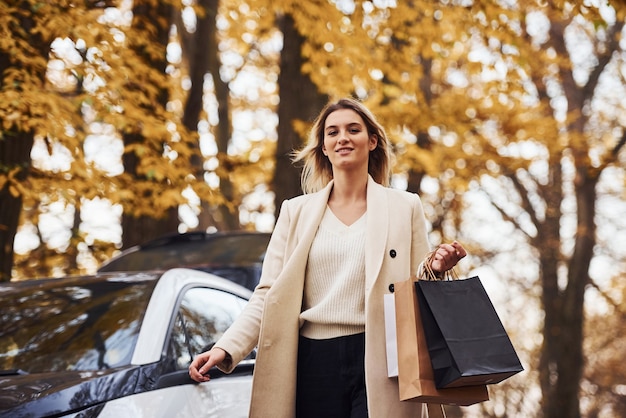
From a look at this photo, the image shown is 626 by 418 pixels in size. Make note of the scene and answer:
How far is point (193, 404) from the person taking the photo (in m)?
3.65

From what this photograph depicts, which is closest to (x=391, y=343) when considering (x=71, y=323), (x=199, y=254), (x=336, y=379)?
(x=336, y=379)

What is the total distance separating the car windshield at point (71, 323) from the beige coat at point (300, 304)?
645 mm

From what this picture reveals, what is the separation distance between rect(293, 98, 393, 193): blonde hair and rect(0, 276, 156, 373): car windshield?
0.99m

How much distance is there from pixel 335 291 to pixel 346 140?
61 centimetres

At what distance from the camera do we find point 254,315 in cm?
330

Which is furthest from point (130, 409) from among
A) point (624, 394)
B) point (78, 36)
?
point (624, 394)

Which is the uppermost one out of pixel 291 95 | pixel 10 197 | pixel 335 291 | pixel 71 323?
pixel 291 95

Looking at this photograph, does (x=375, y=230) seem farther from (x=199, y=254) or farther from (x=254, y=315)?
(x=199, y=254)

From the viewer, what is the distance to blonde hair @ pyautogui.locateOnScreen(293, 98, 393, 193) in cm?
350

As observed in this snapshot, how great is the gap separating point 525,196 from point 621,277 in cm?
453

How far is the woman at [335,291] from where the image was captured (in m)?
3.05

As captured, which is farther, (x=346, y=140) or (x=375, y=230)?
(x=346, y=140)

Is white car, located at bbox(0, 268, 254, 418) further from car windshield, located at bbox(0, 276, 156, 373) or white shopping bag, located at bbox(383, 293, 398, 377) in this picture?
white shopping bag, located at bbox(383, 293, 398, 377)

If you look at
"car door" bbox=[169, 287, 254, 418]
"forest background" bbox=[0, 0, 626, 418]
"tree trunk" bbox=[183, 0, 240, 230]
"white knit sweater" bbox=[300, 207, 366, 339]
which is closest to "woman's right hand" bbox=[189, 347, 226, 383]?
"white knit sweater" bbox=[300, 207, 366, 339]
